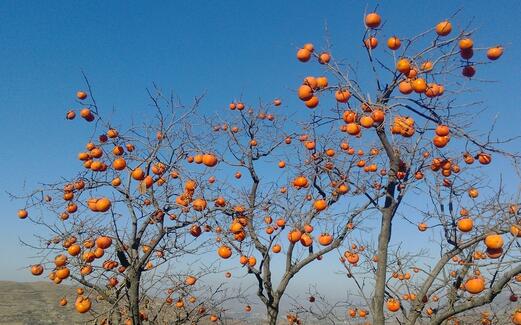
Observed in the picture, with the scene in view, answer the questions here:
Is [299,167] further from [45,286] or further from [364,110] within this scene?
[45,286]

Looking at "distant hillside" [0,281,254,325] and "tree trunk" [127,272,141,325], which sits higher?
"distant hillside" [0,281,254,325]

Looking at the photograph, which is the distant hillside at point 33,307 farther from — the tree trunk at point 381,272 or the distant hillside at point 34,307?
the tree trunk at point 381,272

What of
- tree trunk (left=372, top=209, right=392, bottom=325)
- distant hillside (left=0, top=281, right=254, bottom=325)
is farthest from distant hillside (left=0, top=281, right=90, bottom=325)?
tree trunk (left=372, top=209, right=392, bottom=325)

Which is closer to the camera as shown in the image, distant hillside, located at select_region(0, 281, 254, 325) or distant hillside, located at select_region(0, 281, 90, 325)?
distant hillside, located at select_region(0, 281, 254, 325)

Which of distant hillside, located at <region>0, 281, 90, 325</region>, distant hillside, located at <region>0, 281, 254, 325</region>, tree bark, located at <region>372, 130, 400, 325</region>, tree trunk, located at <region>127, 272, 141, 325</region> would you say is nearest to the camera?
tree bark, located at <region>372, 130, 400, 325</region>

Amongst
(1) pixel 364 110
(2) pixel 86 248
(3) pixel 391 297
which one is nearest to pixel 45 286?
(2) pixel 86 248

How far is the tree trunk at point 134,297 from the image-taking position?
16.6ft

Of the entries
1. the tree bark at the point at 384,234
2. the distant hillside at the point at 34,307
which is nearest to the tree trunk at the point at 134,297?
the tree bark at the point at 384,234

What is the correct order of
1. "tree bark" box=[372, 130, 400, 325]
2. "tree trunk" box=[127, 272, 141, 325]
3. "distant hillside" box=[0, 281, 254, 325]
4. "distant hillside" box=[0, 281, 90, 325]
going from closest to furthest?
"tree bark" box=[372, 130, 400, 325] → "tree trunk" box=[127, 272, 141, 325] → "distant hillside" box=[0, 281, 254, 325] → "distant hillside" box=[0, 281, 90, 325]

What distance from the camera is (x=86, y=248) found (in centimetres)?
584

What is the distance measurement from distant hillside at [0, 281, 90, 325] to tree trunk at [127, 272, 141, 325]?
31.1ft

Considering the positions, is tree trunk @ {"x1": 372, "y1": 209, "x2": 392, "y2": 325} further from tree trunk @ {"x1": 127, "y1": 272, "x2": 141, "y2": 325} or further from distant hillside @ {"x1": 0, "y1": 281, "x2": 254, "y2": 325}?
distant hillside @ {"x1": 0, "y1": 281, "x2": 254, "y2": 325}

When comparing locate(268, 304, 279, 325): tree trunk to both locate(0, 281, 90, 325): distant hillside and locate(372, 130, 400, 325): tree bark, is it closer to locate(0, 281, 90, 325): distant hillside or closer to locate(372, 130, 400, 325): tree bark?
locate(372, 130, 400, 325): tree bark

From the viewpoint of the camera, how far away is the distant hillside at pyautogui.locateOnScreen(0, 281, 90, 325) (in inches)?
622
